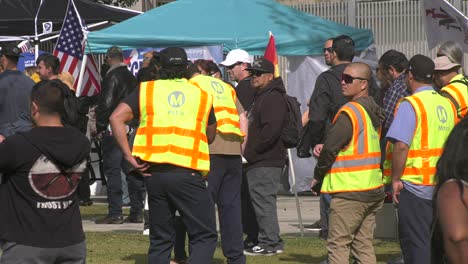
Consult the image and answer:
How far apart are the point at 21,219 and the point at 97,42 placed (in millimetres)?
10684

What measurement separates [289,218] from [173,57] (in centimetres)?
684

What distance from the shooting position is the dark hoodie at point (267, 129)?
11.2 meters

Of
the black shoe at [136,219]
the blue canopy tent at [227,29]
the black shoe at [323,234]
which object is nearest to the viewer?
the black shoe at [323,234]

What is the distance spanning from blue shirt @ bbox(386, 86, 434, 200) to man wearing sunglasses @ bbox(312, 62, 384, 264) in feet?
2.34

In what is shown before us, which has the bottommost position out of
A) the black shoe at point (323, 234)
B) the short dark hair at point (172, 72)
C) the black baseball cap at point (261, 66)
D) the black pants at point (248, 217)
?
the black shoe at point (323, 234)

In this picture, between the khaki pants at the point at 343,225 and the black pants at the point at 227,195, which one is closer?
the khaki pants at the point at 343,225

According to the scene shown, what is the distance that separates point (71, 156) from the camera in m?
6.23

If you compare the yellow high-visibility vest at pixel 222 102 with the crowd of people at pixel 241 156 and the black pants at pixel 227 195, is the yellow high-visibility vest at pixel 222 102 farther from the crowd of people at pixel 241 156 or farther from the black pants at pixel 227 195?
the black pants at pixel 227 195

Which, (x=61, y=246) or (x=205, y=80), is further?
(x=205, y=80)

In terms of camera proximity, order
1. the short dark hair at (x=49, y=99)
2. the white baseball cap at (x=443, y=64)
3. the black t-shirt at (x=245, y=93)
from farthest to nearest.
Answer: the black t-shirt at (x=245, y=93) < the white baseball cap at (x=443, y=64) < the short dark hair at (x=49, y=99)

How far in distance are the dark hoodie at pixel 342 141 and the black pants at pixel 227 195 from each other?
1.30 metres

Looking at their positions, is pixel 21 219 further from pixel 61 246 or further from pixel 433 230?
pixel 433 230

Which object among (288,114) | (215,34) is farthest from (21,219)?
(215,34)

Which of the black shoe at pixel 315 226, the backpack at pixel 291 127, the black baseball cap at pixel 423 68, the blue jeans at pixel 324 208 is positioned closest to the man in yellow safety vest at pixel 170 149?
the black baseball cap at pixel 423 68
